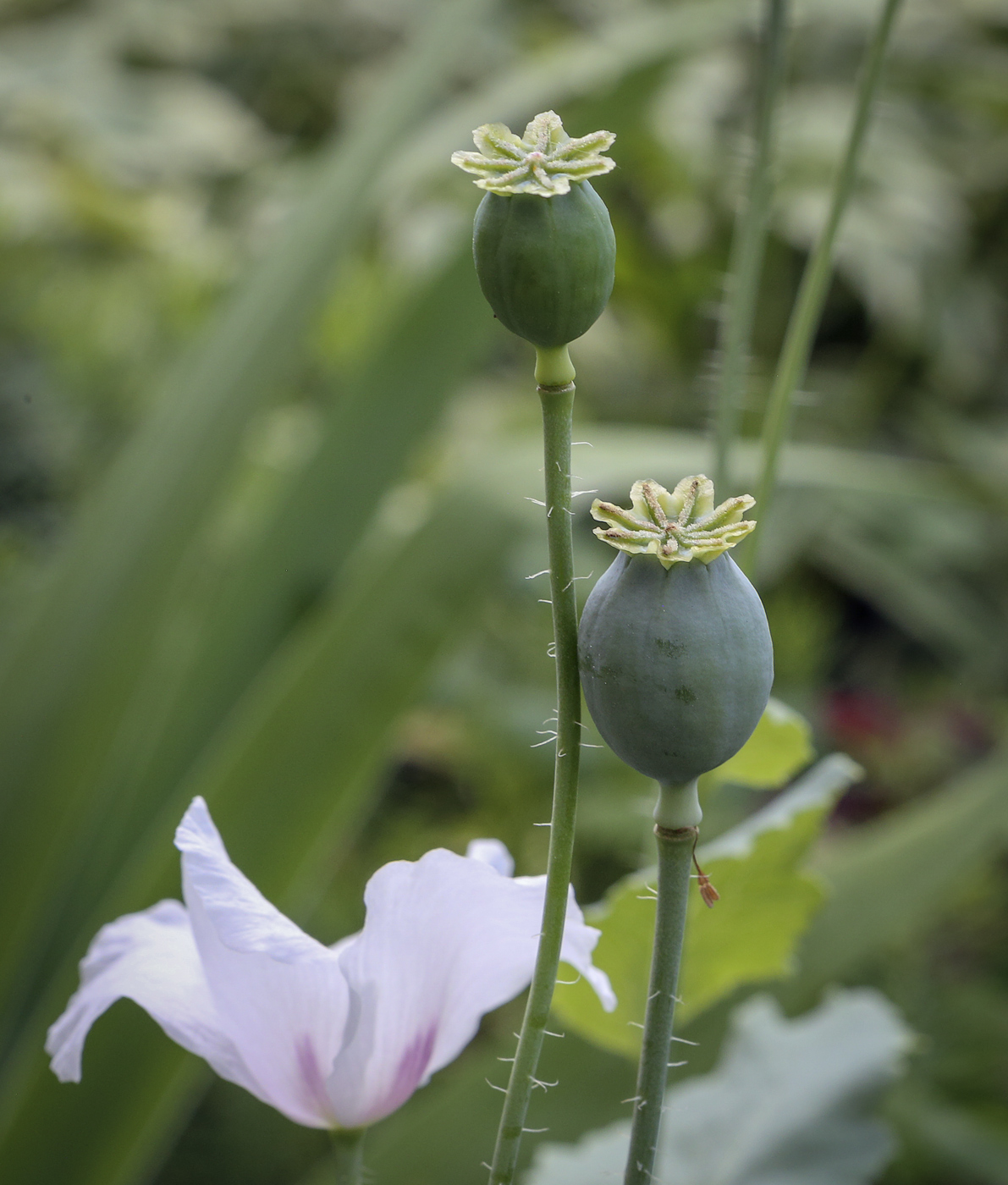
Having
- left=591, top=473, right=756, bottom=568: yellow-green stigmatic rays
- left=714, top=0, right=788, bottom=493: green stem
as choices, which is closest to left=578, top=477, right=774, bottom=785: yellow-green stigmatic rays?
left=591, top=473, right=756, bottom=568: yellow-green stigmatic rays

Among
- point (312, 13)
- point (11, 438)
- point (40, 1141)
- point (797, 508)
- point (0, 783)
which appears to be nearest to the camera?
point (40, 1141)

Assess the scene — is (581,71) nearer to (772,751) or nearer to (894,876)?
(894,876)

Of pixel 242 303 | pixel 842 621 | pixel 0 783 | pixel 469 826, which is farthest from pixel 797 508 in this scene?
pixel 0 783

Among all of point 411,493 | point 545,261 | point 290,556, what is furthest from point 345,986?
point 411,493

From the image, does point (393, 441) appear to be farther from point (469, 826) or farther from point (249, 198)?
point (249, 198)

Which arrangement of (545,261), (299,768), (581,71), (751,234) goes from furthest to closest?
(581,71), (299,768), (751,234), (545,261)

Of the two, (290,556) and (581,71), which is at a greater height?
(581,71)

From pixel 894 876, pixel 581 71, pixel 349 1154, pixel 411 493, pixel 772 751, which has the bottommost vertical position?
pixel 349 1154

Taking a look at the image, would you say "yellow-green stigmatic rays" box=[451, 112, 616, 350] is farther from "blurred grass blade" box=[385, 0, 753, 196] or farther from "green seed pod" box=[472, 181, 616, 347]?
"blurred grass blade" box=[385, 0, 753, 196]
